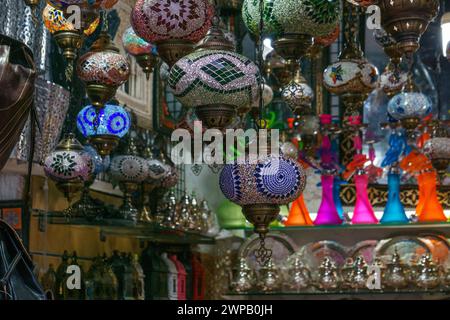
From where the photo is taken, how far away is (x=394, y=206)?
6.91 m

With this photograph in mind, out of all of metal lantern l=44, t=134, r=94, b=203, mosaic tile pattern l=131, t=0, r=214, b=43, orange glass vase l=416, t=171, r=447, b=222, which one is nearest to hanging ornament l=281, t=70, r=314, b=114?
metal lantern l=44, t=134, r=94, b=203

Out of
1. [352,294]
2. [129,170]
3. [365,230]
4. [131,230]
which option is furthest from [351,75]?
[365,230]

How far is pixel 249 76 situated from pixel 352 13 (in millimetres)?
1156

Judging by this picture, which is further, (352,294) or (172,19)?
(352,294)

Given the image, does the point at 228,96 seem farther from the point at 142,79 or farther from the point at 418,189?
the point at 418,189

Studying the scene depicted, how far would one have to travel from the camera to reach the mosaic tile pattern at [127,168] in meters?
5.22

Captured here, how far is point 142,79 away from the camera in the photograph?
22.4ft

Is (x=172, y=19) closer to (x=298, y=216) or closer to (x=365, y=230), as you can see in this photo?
(x=298, y=216)

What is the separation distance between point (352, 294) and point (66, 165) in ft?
9.39

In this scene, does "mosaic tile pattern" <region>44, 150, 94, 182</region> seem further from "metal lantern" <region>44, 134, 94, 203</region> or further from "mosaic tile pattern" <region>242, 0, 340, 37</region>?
"mosaic tile pattern" <region>242, 0, 340, 37</region>

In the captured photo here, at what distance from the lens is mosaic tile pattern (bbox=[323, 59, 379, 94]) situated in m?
4.12

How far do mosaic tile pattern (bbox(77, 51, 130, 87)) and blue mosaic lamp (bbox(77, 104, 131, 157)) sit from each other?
48 cm

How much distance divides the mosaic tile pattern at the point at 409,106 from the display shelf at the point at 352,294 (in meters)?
1.66
